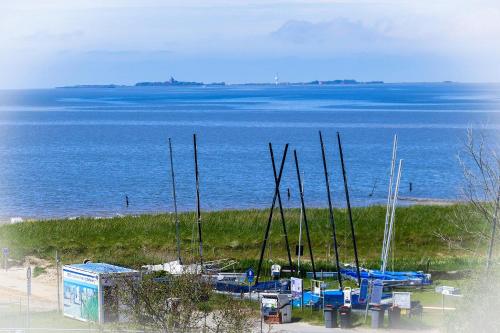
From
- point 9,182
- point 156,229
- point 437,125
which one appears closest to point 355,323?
point 156,229

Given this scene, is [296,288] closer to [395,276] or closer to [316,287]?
[316,287]

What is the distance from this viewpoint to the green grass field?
35.2 metres

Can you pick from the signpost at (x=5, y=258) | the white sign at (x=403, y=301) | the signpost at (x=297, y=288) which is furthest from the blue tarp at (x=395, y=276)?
the signpost at (x=5, y=258)

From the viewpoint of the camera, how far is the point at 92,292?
2392 centimetres

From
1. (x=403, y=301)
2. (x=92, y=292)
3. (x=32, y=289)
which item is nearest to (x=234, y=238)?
(x=32, y=289)

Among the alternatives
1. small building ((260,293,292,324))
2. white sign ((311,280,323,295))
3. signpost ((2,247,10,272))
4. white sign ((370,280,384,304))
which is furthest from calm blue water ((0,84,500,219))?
signpost ((2,247,10,272))

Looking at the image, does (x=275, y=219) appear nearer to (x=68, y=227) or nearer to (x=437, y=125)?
(x=68, y=227)

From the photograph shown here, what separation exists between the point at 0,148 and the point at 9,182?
33387 millimetres

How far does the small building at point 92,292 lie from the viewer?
22.9 m

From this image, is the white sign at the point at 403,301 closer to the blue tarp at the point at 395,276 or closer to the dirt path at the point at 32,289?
the blue tarp at the point at 395,276

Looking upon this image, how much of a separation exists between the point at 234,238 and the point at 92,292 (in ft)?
51.4

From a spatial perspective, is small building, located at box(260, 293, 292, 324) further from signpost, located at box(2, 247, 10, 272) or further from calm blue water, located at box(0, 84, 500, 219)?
calm blue water, located at box(0, 84, 500, 219)

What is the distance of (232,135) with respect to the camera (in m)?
121

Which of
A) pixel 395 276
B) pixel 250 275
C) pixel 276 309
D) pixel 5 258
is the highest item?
pixel 5 258
